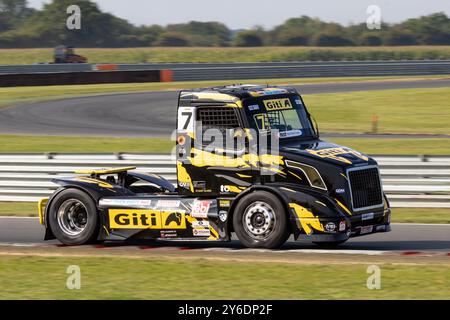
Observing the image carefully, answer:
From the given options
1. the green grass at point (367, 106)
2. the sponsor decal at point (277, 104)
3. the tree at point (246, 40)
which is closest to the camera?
the sponsor decal at point (277, 104)

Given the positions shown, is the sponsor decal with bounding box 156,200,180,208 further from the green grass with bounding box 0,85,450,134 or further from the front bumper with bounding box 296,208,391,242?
the green grass with bounding box 0,85,450,134

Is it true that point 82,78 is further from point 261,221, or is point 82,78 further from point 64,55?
point 261,221

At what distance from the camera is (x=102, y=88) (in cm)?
4575

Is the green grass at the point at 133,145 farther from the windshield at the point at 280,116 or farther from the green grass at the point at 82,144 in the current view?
the windshield at the point at 280,116

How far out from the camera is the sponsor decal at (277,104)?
1215 cm

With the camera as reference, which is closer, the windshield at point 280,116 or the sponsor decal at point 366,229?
the sponsor decal at point 366,229

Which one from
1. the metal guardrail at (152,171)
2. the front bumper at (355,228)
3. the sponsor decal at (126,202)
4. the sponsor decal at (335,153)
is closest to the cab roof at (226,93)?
the sponsor decal at (335,153)

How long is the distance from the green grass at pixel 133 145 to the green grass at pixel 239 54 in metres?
48.5

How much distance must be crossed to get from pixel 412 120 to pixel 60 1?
265 ft

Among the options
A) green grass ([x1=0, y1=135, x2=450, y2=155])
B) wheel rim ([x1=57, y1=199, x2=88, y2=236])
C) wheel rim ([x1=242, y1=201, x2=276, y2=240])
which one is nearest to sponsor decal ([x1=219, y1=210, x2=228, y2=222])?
wheel rim ([x1=242, y1=201, x2=276, y2=240])

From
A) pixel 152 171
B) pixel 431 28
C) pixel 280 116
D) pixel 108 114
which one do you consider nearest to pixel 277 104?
pixel 280 116

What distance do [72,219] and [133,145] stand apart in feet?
43.2

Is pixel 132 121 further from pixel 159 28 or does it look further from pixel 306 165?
pixel 159 28

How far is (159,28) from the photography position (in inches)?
4550
